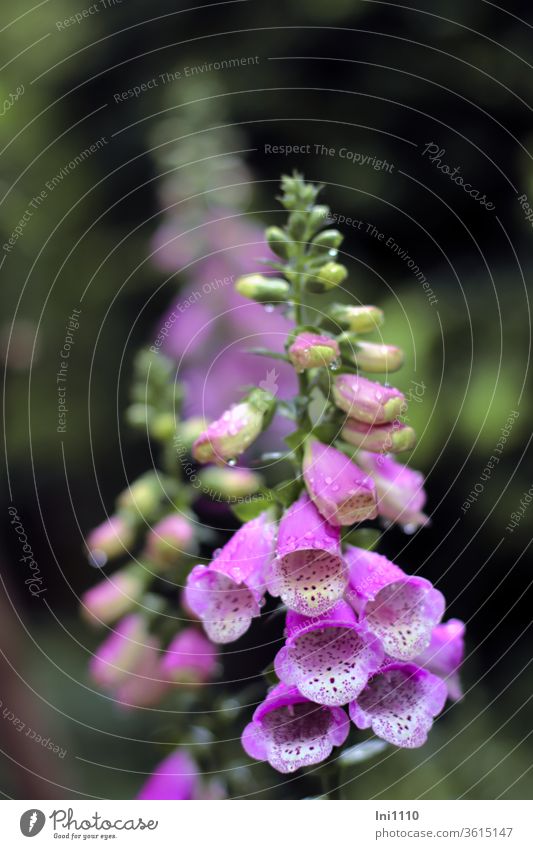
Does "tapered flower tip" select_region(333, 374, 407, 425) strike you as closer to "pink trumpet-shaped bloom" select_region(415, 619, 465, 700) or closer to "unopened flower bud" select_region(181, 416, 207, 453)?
"pink trumpet-shaped bloom" select_region(415, 619, 465, 700)

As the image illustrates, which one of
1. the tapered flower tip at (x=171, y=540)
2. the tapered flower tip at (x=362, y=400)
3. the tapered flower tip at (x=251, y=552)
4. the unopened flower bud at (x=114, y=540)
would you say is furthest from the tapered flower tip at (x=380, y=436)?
the unopened flower bud at (x=114, y=540)

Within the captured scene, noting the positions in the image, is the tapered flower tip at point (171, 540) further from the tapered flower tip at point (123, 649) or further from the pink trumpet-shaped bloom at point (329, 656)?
the pink trumpet-shaped bloom at point (329, 656)

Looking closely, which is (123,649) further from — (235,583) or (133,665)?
(235,583)

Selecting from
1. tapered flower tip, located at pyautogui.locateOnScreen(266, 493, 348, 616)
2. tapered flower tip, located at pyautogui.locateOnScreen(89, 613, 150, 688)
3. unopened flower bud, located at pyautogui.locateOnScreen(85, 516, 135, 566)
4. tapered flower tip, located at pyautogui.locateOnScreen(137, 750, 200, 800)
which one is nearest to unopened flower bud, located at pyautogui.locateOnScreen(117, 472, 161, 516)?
unopened flower bud, located at pyautogui.locateOnScreen(85, 516, 135, 566)

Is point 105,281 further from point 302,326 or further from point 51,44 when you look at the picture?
→ point 302,326
